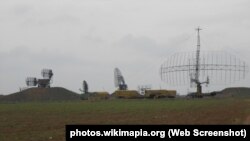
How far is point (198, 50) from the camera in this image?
6383 inches

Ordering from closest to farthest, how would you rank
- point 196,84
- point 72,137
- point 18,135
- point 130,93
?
1. point 72,137
2. point 18,135
3. point 196,84
4. point 130,93

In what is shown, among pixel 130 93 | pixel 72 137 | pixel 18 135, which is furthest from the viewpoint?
pixel 130 93

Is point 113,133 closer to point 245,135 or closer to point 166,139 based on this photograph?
point 166,139

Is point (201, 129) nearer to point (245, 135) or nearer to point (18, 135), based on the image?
point (245, 135)

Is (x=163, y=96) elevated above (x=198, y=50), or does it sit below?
below

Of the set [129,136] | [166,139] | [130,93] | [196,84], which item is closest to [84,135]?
[129,136]

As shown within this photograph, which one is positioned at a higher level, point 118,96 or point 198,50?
point 198,50

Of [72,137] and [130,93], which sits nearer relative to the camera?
[72,137]

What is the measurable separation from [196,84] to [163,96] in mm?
12012

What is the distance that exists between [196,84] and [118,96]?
102ft

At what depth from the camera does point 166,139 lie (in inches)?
715

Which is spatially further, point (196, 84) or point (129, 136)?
point (196, 84)

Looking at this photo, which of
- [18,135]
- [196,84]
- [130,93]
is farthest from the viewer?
[130,93]

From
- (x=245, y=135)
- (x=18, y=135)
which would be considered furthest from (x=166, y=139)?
(x=18, y=135)
